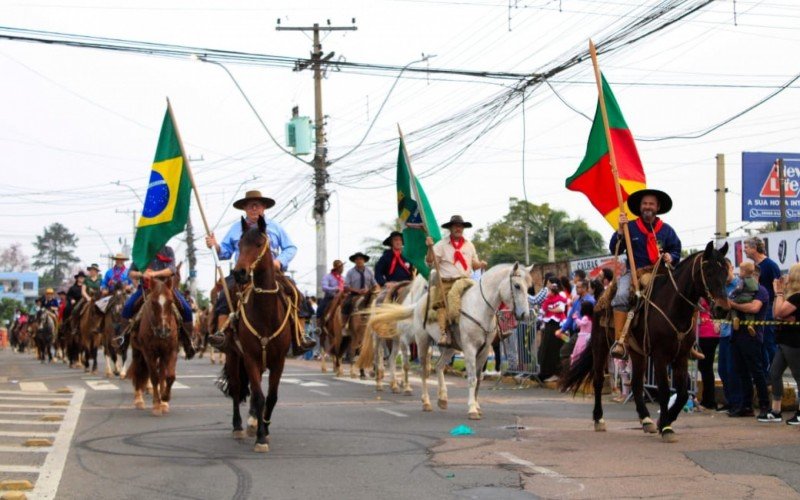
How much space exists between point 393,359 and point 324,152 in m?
21.4

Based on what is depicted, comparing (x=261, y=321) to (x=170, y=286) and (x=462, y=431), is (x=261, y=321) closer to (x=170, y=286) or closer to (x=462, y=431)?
(x=462, y=431)

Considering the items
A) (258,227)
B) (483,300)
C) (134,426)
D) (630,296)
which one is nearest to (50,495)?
(258,227)

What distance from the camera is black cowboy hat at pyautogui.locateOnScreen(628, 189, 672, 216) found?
39.3 feet

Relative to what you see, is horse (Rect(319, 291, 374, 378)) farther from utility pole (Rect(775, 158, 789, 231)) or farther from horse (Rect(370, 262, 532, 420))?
utility pole (Rect(775, 158, 789, 231))

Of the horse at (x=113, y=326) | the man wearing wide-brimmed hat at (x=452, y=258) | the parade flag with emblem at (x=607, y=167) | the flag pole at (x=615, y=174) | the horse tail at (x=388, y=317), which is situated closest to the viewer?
the flag pole at (x=615, y=174)

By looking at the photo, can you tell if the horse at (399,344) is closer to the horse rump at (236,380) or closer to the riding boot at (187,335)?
the riding boot at (187,335)

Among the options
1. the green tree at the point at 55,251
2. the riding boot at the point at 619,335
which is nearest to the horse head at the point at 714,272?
the riding boot at the point at 619,335

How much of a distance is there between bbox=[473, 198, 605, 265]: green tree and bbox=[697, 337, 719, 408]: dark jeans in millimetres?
45493

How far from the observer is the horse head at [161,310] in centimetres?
1496

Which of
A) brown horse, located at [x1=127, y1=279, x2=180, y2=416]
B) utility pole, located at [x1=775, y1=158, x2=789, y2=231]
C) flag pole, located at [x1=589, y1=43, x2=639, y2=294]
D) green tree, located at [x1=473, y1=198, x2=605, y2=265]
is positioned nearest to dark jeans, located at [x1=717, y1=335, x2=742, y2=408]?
flag pole, located at [x1=589, y1=43, x2=639, y2=294]

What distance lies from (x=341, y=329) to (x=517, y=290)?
9.34 metres

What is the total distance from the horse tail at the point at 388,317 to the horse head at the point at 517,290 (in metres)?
2.64

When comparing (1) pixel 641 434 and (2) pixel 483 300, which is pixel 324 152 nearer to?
(2) pixel 483 300

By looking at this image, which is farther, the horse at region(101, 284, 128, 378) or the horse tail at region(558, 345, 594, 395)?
the horse at region(101, 284, 128, 378)
